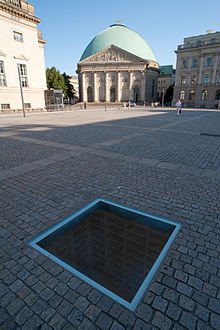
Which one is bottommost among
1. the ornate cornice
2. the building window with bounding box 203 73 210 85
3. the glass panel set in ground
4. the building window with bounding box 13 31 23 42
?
the glass panel set in ground

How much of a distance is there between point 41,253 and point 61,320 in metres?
1.00

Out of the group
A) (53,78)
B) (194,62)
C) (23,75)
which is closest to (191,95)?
(194,62)

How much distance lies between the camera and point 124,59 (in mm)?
70312

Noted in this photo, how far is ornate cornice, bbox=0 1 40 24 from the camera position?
105ft

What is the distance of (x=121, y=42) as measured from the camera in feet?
250

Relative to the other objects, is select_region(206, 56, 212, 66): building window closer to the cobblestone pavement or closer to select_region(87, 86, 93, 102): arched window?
select_region(87, 86, 93, 102): arched window

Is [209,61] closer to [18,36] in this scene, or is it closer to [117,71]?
[117,71]

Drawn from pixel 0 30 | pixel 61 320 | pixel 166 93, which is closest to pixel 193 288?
pixel 61 320

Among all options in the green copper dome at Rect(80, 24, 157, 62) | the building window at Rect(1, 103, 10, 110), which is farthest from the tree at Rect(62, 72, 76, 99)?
the building window at Rect(1, 103, 10, 110)

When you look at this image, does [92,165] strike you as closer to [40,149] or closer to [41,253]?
[40,149]

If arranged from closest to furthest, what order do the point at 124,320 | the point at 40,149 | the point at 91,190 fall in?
1. the point at 124,320
2. the point at 91,190
3. the point at 40,149

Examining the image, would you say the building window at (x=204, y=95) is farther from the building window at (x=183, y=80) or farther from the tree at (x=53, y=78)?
the tree at (x=53, y=78)

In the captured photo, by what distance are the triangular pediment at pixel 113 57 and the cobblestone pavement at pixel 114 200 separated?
70.5 meters

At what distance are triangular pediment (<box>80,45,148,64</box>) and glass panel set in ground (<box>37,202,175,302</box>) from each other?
75.2 meters
